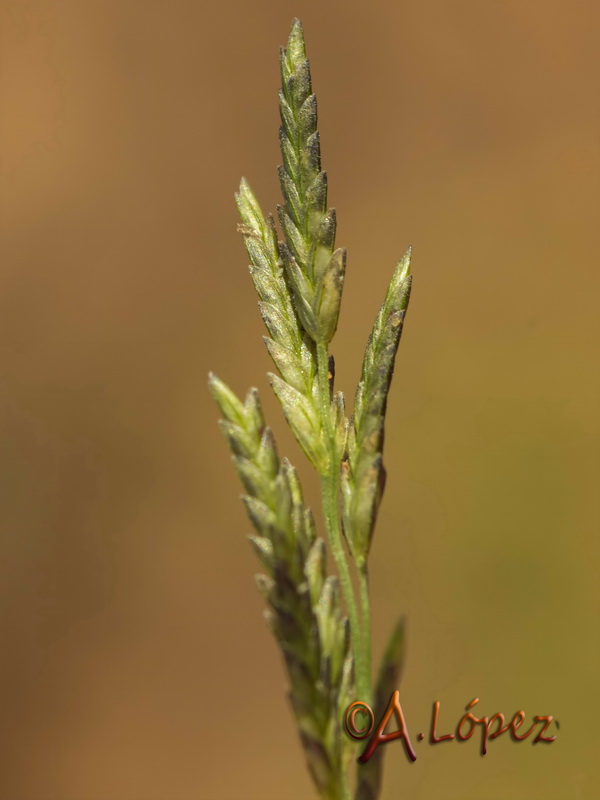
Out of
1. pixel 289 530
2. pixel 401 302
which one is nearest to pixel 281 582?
pixel 289 530

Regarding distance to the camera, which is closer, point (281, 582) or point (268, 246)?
point (281, 582)

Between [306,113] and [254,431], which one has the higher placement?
[306,113]

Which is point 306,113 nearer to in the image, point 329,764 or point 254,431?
point 254,431

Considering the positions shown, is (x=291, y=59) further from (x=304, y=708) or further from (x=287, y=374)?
(x=304, y=708)

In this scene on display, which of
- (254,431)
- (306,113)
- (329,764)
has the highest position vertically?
(306,113)
